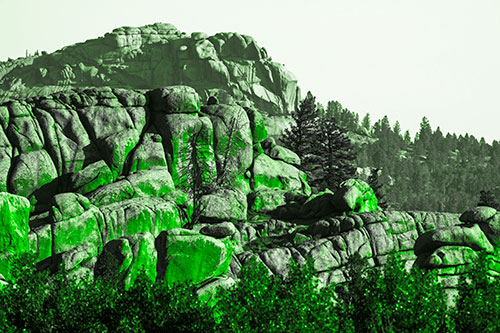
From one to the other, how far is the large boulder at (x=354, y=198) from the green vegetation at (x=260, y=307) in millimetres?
31008

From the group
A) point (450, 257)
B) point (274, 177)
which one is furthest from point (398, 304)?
point (274, 177)

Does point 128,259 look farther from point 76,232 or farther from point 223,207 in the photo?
point 223,207

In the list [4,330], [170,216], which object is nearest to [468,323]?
[4,330]

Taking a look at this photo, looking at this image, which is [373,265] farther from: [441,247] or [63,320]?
[63,320]

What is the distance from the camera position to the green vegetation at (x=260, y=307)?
1084 inches

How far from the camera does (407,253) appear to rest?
195 ft

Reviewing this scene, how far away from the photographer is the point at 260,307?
27.8 meters

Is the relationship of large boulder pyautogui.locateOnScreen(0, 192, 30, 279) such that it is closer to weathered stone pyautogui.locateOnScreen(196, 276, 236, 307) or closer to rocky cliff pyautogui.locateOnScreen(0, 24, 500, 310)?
rocky cliff pyautogui.locateOnScreen(0, 24, 500, 310)

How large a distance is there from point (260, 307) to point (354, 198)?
38379 mm

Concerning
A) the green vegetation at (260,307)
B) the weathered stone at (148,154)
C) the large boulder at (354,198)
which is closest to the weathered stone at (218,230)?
the large boulder at (354,198)

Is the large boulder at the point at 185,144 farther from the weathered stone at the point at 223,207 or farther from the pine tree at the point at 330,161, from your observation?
the pine tree at the point at 330,161

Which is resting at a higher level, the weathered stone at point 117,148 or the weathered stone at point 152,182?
the weathered stone at point 117,148

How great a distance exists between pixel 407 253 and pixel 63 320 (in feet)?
134

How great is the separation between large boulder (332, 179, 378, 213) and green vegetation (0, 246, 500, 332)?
31008 millimetres
